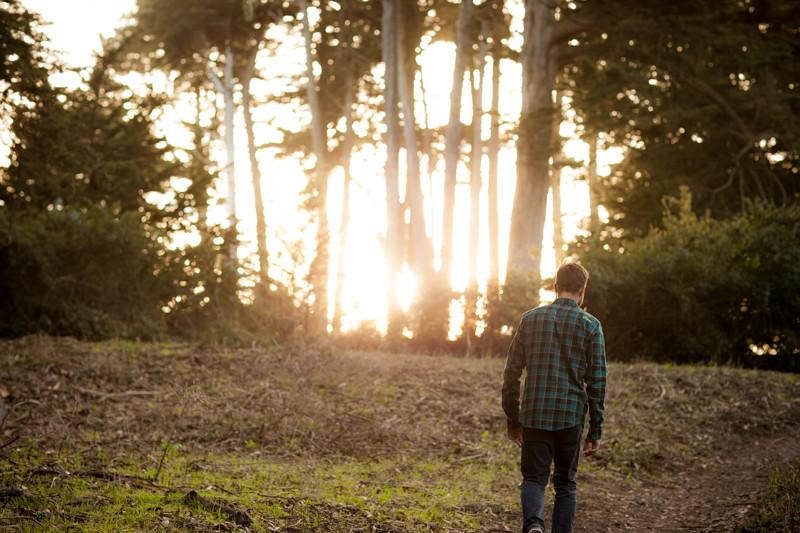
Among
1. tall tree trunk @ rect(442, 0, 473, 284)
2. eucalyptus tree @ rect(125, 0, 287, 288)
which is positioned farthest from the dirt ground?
eucalyptus tree @ rect(125, 0, 287, 288)

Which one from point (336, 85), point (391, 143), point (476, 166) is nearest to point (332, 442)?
point (391, 143)

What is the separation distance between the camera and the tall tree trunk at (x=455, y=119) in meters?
21.2

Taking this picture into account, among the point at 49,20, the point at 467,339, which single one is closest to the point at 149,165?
the point at 49,20

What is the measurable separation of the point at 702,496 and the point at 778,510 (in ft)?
5.91

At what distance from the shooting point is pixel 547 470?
538cm

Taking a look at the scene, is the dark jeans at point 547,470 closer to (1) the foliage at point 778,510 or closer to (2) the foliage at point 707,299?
(1) the foliage at point 778,510

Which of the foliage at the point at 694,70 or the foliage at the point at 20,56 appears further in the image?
the foliage at the point at 694,70

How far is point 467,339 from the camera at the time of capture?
15422 millimetres

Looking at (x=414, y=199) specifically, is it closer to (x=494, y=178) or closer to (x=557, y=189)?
(x=494, y=178)

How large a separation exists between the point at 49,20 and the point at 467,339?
8.51 m

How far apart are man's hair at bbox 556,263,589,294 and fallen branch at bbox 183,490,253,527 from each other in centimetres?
250

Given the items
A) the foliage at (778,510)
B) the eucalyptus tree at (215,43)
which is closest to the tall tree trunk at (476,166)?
the eucalyptus tree at (215,43)

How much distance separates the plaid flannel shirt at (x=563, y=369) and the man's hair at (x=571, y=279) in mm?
77

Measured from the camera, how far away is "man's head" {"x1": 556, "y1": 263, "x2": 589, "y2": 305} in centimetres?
534
